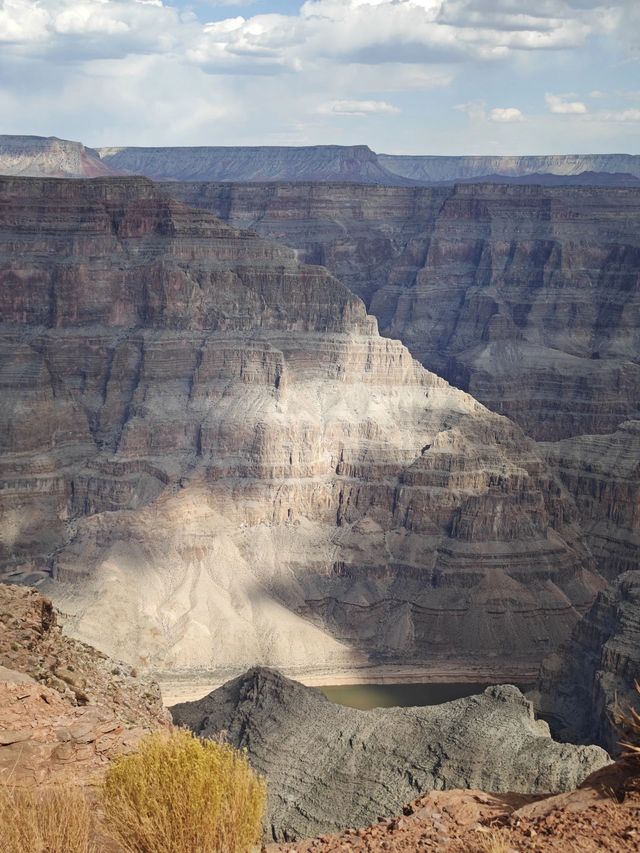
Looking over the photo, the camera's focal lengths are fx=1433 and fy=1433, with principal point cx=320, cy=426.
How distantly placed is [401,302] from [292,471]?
6558cm

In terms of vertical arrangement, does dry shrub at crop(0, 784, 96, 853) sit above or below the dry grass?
above

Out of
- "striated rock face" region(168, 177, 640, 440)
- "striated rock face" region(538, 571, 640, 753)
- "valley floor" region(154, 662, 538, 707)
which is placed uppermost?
"striated rock face" region(168, 177, 640, 440)

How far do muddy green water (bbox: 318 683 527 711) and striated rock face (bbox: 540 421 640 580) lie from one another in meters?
18.1

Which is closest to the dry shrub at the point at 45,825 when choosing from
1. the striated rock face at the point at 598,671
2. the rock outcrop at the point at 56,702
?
the rock outcrop at the point at 56,702

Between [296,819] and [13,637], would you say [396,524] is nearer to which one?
[296,819]

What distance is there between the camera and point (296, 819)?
4572 cm

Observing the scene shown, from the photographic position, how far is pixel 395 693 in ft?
246

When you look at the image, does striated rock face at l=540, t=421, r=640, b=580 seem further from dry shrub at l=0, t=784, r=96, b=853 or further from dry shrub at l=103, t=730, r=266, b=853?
dry shrub at l=0, t=784, r=96, b=853

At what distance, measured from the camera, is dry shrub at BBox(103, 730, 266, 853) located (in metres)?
19.4

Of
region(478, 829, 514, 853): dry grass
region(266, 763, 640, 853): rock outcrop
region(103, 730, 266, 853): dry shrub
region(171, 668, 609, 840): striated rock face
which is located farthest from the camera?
region(171, 668, 609, 840): striated rock face

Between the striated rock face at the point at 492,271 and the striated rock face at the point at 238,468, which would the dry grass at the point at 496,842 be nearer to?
the striated rock face at the point at 238,468

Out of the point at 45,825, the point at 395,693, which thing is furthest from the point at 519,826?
the point at 395,693

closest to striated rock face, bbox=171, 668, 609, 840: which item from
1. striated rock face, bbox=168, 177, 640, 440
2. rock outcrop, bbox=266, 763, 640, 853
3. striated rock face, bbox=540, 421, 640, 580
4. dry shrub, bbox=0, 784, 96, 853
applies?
rock outcrop, bbox=266, 763, 640, 853

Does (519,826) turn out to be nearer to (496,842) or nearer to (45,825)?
(496,842)
